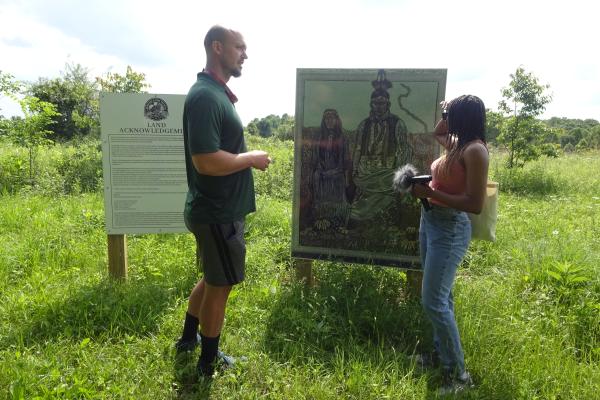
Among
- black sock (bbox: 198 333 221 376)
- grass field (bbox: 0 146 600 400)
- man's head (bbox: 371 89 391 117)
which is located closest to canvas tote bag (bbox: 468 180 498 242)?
grass field (bbox: 0 146 600 400)

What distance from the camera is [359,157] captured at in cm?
357

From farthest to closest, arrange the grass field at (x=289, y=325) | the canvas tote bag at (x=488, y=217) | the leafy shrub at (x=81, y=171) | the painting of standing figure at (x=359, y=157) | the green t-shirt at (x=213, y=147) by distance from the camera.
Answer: the leafy shrub at (x=81, y=171), the painting of standing figure at (x=359, y=157), the canvas tote bag at (x=488, y=217), the grass field at (x=289, y=325), the green t-shirt at (x=213, y=147)

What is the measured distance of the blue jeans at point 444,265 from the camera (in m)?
2.39

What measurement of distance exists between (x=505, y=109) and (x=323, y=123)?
10397 mm

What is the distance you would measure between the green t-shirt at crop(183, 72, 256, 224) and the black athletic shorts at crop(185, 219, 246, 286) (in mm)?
52

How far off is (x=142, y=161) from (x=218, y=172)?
1.92m

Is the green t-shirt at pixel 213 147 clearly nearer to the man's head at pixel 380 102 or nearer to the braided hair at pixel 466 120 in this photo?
the braided hair at pixel 466 120

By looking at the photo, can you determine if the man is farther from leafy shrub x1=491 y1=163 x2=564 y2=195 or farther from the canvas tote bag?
leafy shrub x1=491 y1=163 x2=564 y2=195

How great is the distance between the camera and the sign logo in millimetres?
3713

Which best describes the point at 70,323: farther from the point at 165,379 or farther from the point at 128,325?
the point at 165,379

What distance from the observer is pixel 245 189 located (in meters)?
2.46

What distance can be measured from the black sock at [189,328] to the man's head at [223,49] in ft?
5.51

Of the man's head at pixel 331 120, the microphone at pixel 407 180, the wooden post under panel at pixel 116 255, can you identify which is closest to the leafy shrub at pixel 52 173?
the wooden post under panel at pixel 116 255

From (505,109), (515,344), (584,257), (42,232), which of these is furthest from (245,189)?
(505,109)
